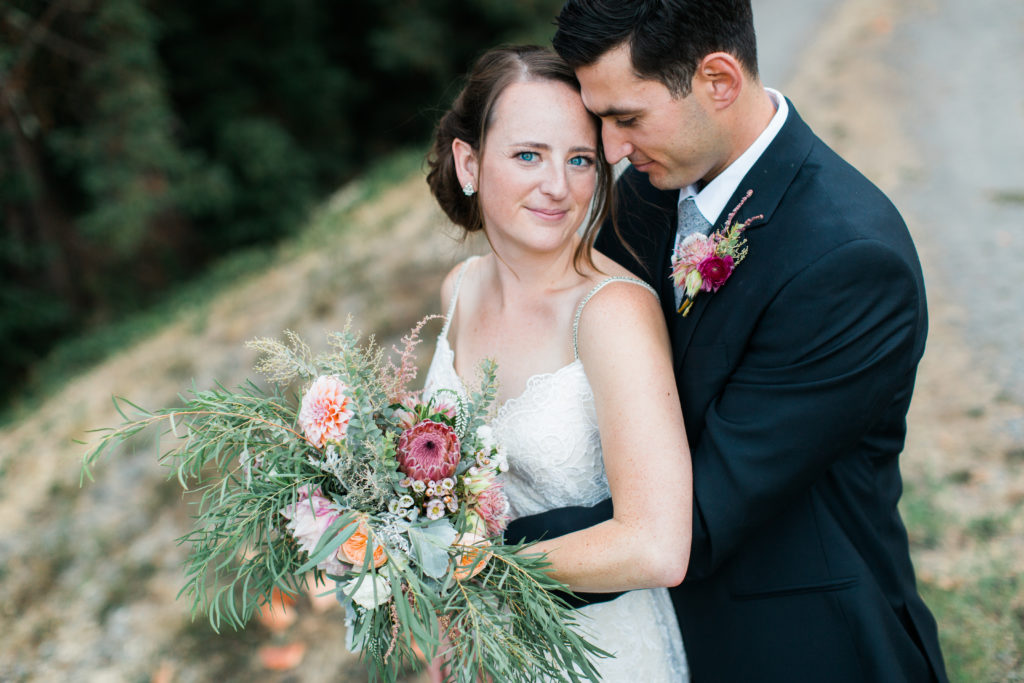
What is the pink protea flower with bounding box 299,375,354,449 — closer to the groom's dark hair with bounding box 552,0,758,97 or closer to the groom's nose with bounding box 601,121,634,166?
the groom's nose with bounding box 601,121,634,166

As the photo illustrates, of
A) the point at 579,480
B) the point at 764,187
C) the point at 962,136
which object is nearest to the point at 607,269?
the point at 764,187

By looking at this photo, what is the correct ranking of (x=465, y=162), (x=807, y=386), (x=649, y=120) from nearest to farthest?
1. (x=807, y=386)
2. (x=649, y=120)
3. (x=465, y=162)

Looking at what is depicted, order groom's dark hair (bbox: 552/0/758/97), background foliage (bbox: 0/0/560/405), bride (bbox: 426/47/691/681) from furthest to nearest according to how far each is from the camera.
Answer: background foliage (bbox: 0/0/560/405) < groom's dark hair (bbox: 552/0/758/97) < bride (bbox: 426/47/691/681)

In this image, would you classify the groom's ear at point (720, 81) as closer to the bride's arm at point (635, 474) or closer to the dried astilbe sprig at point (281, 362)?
the bride's arm at point (635, 474)

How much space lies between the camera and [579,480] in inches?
86.6

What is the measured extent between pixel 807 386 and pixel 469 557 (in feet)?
2.92

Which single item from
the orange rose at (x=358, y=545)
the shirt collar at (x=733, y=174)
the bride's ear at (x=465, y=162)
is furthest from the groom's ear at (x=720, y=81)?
the orange rose at (x=358, y=545)

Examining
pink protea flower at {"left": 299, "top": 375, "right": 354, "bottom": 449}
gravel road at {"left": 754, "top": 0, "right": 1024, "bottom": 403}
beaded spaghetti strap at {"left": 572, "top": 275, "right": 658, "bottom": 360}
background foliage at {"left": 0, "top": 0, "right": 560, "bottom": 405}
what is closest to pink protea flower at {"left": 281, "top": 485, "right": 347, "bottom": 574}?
pink protea flower at {"left": 299, "top": 375, "right": 354, "bottom": 449}

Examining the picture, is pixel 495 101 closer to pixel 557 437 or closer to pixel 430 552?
pixel 557 437

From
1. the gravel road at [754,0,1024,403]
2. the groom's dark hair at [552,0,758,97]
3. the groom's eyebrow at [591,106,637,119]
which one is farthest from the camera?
the gravel road at [754,0,1024,403]

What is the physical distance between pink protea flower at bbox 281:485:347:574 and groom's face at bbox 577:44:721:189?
4.10 feet

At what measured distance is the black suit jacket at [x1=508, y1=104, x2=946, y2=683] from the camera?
69.2 inches

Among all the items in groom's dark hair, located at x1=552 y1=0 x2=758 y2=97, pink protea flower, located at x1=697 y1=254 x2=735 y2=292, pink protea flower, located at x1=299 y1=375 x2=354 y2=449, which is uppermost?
groom's dark hair, located at x1=552 y1=0 x2=758 y2=97

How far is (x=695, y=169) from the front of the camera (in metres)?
2.13
